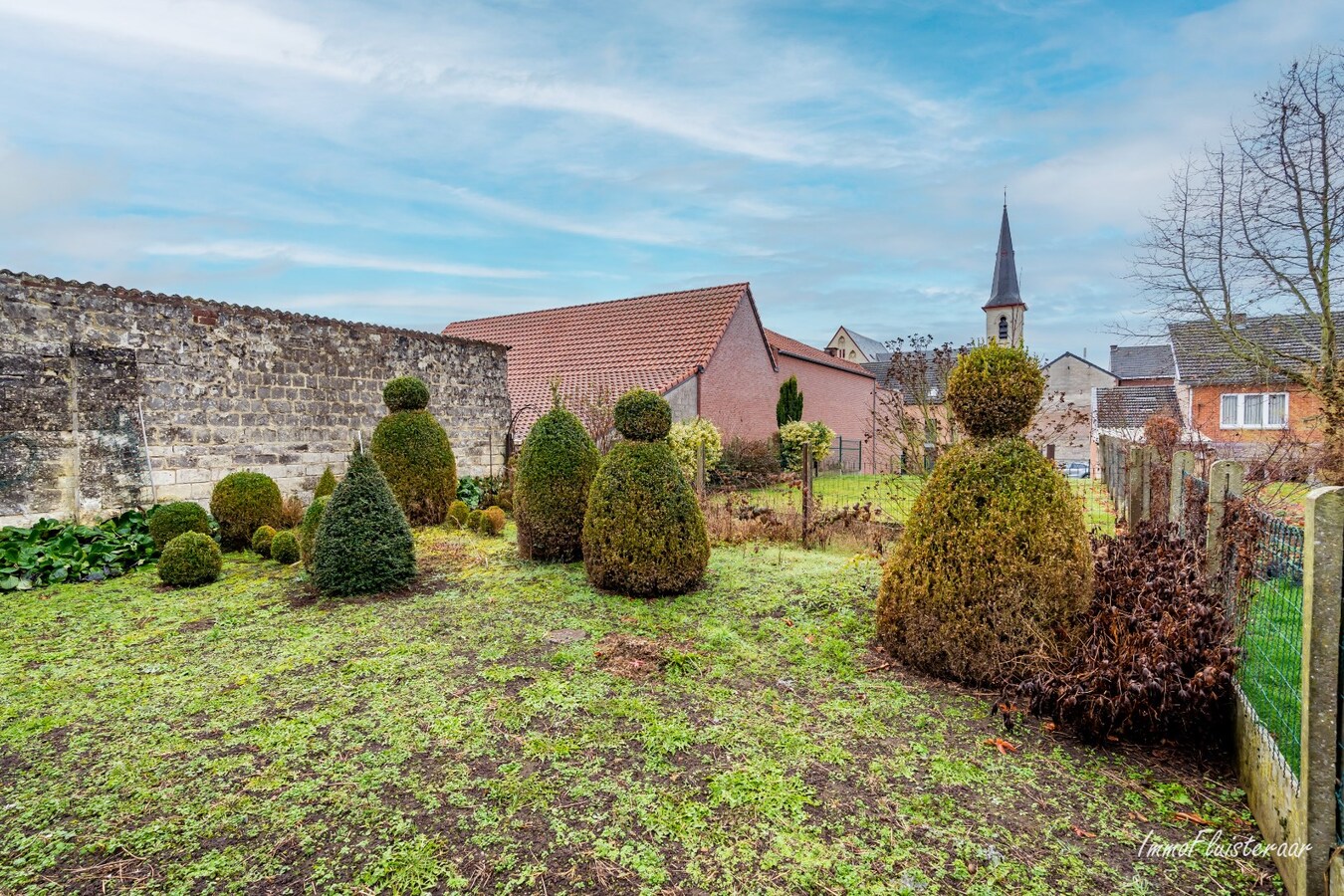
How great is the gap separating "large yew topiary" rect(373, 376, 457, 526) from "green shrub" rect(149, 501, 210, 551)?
2.39m

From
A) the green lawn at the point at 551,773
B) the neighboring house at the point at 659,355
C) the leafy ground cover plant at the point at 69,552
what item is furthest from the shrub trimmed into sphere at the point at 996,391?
the neighboring house at the point at 659,355

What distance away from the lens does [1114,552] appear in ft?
16.1

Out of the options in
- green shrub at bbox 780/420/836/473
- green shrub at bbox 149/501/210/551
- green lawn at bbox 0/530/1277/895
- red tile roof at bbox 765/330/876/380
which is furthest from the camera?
red tile roof at bbox 765/330/876/380

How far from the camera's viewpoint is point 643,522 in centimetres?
584

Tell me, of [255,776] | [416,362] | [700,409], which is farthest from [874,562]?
[700,409]

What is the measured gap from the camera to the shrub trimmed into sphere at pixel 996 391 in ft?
13.4

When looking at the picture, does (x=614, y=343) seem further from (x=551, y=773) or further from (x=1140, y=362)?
(x=1140, y=362)

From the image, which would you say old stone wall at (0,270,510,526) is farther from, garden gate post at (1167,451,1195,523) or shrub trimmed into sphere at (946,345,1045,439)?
garden gate post at (1167,451,1195,523)

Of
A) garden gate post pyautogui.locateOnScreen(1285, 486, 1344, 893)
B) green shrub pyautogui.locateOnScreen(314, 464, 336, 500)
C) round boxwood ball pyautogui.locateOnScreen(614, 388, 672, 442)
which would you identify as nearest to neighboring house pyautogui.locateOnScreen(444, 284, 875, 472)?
green shrub pyautogui.locateOnScreen(314, 464, 336, 500)

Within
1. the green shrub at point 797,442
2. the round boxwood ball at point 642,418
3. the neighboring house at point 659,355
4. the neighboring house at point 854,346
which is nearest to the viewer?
the round boxwood ball at point 642,418

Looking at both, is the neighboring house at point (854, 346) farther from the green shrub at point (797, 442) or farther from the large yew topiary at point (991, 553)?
the large yew topiary at point (991, 553)

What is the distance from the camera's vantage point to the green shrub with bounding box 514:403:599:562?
23.5 ft

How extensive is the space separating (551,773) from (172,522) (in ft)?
22.9

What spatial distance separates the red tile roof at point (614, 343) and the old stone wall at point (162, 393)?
6375mm
